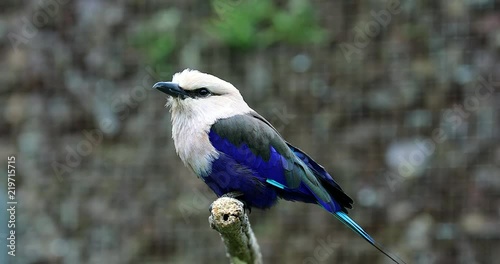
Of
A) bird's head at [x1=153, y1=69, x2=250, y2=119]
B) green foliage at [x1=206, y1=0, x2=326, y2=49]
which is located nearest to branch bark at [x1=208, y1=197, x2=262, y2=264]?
bird's head at [x1=153, y1=69, x2=250, y2=119]

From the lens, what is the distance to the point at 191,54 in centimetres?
486

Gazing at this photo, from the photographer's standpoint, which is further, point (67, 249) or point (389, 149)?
point (67, 249)

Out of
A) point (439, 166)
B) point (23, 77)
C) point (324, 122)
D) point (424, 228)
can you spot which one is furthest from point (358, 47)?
point (23, 77)

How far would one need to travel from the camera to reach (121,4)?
5.00m

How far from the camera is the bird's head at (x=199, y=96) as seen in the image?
2715mm

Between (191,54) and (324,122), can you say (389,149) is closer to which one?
(324,122)

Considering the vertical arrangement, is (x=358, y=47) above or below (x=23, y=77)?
below

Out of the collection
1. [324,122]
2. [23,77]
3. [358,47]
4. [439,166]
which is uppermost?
[23,77]

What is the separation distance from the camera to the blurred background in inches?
177

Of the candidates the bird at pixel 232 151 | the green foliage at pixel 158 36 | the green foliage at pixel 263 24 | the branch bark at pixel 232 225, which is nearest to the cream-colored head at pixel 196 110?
the bird at pixel 232 151

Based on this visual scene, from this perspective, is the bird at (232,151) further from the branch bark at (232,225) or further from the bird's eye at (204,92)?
the branch bark at (232,225)

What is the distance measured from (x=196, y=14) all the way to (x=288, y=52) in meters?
0.65

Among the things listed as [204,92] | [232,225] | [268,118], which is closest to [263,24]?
[268,118]

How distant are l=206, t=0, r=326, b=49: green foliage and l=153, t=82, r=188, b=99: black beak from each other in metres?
2.10
